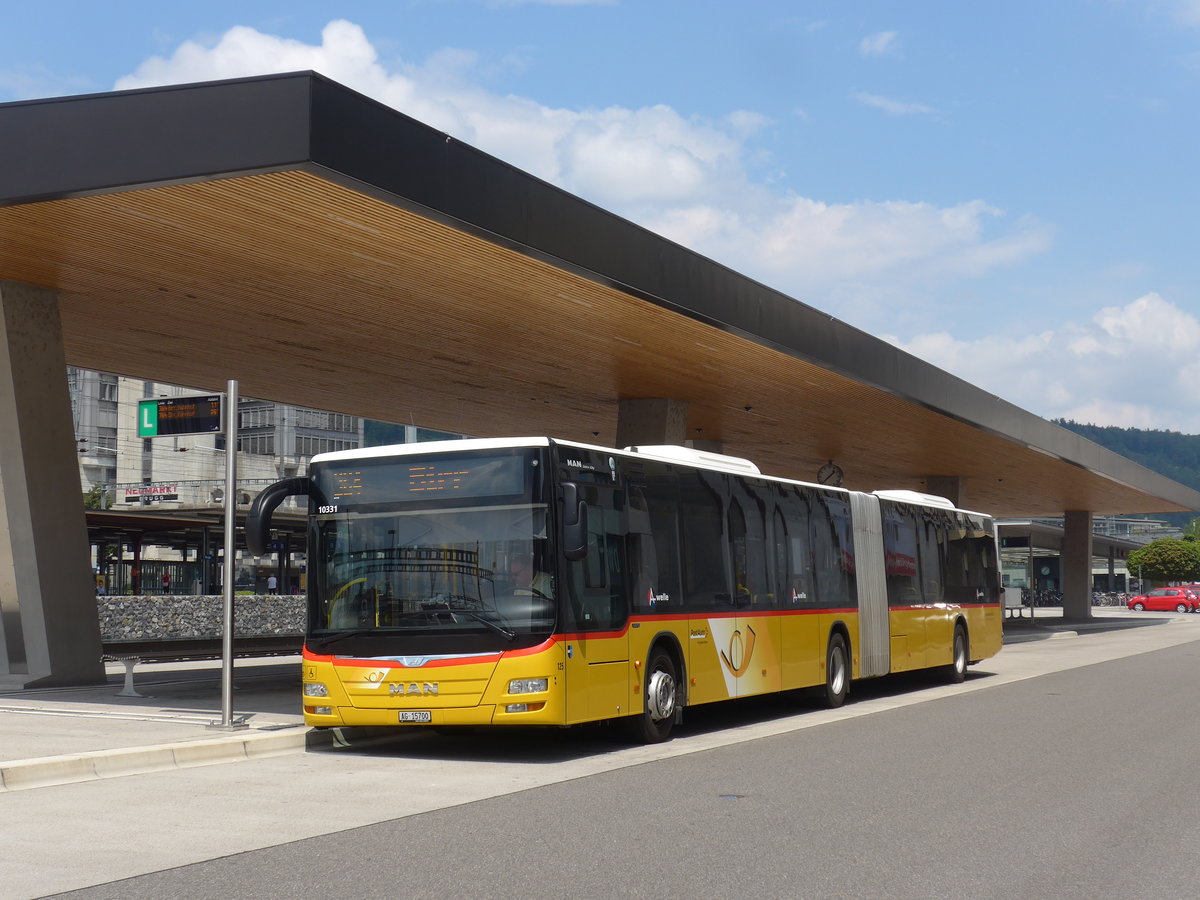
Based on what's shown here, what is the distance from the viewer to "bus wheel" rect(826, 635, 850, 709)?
18.4 metres

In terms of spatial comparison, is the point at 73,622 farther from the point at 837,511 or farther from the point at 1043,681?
the point at 1043,681

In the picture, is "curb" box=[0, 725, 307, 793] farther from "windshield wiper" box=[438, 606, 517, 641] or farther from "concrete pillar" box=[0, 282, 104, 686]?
"concrete pillar" box=[0, 282, 104, 686]

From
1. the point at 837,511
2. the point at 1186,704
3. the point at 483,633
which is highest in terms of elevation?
the point at 837,511

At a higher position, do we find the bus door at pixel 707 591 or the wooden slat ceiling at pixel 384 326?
the wooden slat ceiling at pixel 384 326

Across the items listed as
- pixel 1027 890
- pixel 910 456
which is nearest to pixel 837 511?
pixel 1027 890

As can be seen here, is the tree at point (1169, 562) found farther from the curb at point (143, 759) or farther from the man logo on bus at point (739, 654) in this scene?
the curb at point (143, 759)

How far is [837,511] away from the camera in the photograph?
1912cm

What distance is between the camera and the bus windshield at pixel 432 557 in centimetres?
1208

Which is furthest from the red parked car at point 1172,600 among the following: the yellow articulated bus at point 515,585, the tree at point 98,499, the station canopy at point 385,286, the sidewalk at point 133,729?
the yellow articulated bus at point 515,585

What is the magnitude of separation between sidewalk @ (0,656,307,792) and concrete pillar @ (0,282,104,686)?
74 cm

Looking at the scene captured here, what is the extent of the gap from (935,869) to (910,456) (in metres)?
33.4

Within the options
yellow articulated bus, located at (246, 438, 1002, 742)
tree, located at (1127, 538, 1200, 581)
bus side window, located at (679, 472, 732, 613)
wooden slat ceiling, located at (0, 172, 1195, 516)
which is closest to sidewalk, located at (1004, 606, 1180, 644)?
wooden slat ceiling, located at (0, 172, 1195, 516)

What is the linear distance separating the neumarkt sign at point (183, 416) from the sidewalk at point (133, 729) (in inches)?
116

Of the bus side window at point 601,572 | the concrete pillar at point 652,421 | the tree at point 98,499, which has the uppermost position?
the tree at point 98,499
